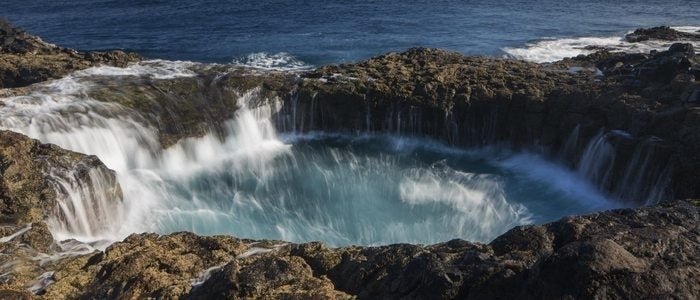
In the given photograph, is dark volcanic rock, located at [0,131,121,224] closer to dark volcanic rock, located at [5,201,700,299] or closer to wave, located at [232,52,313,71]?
dark volcanic rock, located at [5,201,700,299]

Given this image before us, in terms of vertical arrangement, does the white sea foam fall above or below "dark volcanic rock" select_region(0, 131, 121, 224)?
above

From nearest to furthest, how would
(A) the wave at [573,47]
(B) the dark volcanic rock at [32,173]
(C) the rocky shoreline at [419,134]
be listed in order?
(C) the rocky shoreline at [419,134] → (B) the dark volcanic rock at [32,173] → (A) the wave at [573,47]

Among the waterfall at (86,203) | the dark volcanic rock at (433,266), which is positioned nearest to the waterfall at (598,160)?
the dark volcanic rock at (433,266)

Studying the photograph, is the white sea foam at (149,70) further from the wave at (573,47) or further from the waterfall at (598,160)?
the wave at (573,47)

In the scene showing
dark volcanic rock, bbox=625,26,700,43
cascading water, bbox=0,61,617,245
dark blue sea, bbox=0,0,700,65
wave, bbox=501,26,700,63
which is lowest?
cascading water, bbox=0,61,617,245

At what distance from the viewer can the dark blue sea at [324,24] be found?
141ft

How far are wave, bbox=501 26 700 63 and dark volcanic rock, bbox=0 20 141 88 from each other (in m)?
26.4

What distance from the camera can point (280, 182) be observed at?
22.5 metres

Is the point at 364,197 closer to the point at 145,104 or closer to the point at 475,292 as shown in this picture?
the point at 145,104

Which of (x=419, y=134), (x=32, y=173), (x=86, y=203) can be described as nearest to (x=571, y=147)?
(x=419, y=134)

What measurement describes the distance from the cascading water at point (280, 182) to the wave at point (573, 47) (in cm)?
1786

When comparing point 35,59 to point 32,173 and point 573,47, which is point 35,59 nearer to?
point 32,173

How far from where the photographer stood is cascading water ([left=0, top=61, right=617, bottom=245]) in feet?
62.9

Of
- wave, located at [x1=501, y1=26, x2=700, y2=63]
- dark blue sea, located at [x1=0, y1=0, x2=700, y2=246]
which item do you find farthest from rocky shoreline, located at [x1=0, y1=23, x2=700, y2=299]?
wave, located at [x1=501, y1=26, x2=700, y2=63]
